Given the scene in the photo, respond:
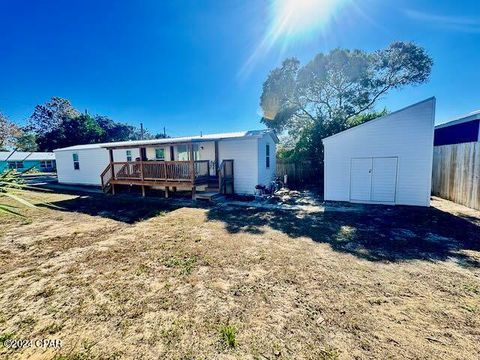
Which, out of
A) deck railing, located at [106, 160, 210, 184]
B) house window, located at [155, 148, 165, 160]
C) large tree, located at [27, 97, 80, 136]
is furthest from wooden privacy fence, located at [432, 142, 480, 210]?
large tree, located at [27, 97, 80, 136]

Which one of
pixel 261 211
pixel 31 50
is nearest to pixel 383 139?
pixel 261 211

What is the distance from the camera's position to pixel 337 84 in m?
16.2

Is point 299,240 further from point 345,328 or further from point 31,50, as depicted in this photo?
point 31,50

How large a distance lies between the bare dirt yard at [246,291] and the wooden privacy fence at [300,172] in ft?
29.9

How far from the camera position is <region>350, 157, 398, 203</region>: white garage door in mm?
8469

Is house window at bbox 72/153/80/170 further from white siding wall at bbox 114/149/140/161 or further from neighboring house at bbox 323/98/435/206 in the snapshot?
neighboring house at bbox 323/98/435/206

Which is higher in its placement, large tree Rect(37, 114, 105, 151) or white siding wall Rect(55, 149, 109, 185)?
large tree Rect(37, 114, 105, 151)

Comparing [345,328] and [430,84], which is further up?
[430,84]

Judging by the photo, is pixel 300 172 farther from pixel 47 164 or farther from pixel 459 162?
pixel 47 164

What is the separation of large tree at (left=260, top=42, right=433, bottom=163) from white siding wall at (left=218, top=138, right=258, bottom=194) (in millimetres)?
6220

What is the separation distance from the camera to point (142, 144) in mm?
12242

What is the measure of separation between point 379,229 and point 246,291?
463cm

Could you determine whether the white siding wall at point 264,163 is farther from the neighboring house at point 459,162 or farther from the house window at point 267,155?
the neighboring house at point 459,162

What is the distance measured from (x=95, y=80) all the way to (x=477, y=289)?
25.2 metres
